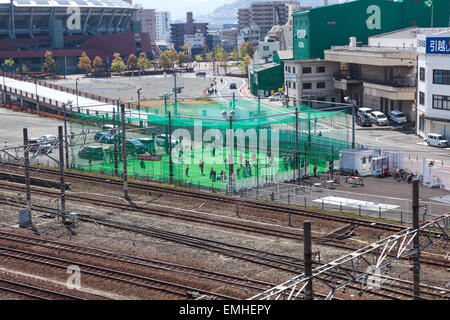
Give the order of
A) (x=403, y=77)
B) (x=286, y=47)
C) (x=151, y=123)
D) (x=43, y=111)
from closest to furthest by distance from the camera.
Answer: (x=151, y=123), (x=403, y=77), (x=43, y=111), (x=286, y=47)

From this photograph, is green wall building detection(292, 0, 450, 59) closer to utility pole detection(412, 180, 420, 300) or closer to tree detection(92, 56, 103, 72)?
utility pole detection(412, 180, 420, 300)

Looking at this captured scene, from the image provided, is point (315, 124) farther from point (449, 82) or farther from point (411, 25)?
point (411, 25)

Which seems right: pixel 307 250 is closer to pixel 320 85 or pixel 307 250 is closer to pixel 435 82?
pixel 435 82

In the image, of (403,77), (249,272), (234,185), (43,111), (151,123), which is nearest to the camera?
(249,272)

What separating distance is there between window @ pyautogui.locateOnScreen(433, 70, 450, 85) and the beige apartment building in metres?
5.54

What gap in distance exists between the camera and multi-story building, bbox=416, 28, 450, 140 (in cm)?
4800

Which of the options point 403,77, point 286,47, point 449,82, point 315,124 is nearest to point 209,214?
point 315,124

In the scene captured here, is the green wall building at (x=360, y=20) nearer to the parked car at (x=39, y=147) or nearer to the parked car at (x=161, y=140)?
the parked car at (x=161, y=140)

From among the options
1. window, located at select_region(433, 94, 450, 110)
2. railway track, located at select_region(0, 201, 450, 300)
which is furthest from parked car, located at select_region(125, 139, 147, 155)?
window, located at select_region(433, 94, 450, 110)

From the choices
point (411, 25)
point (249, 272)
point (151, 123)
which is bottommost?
point (249, 272)

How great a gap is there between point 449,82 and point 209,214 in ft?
82.1

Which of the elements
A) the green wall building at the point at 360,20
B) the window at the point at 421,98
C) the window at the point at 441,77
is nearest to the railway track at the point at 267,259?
the window at the point at 441,77

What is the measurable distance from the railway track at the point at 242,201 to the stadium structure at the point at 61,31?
78837mm

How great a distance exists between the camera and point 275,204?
3256 cm
